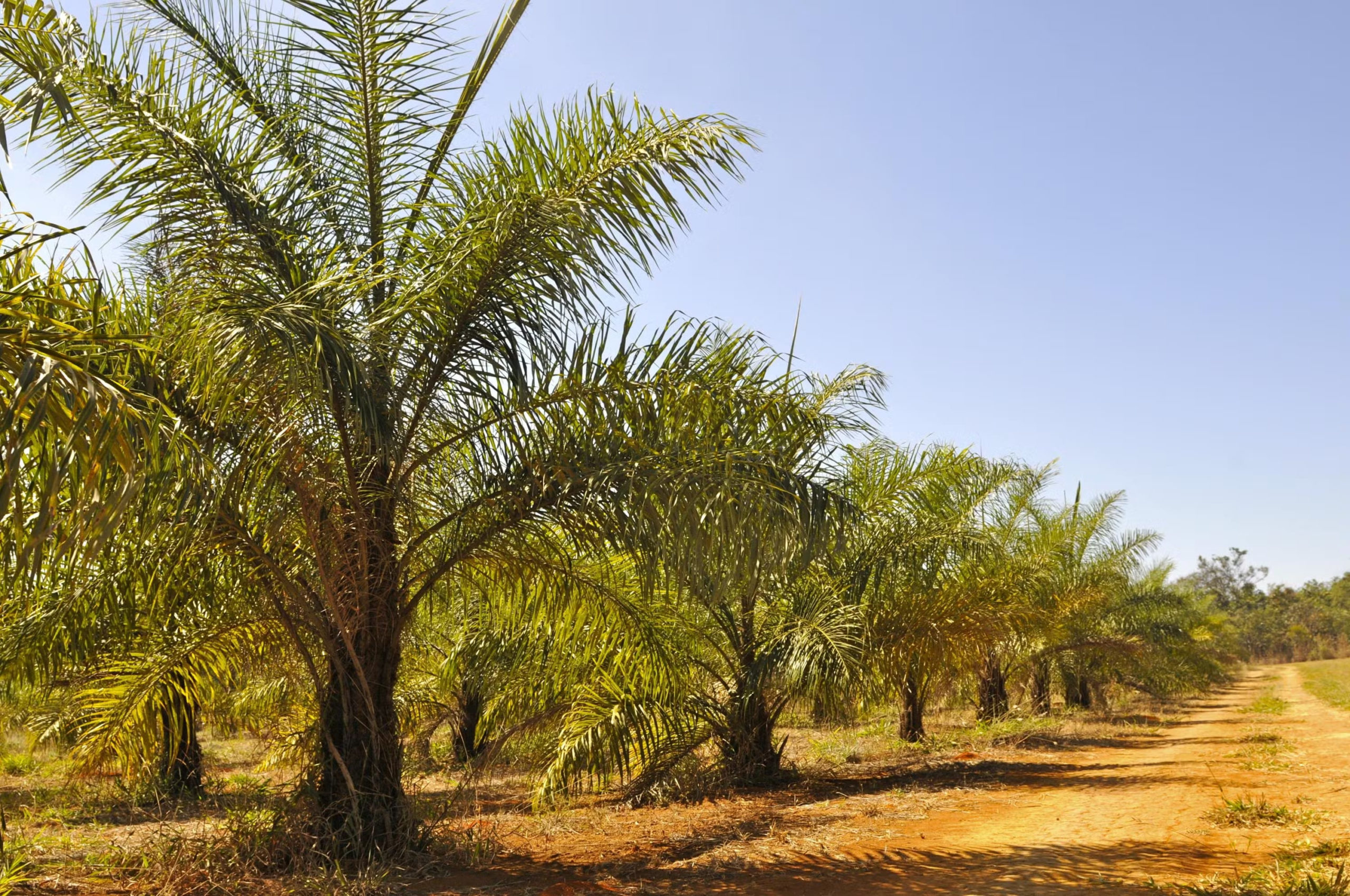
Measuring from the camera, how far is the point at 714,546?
20.0ft

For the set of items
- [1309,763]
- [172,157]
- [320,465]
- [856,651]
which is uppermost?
[172,157]

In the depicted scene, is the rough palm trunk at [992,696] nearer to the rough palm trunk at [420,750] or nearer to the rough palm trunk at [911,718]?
the rough palm trunk at [911,718]

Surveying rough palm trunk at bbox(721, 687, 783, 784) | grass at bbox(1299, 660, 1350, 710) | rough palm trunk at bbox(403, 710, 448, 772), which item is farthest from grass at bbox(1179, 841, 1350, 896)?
grass at bbox(1299, 660, 1350, 710)

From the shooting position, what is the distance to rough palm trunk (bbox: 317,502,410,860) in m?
6.53

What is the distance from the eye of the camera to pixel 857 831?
313 inches

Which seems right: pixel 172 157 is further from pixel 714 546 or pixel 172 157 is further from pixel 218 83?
pixel 714 546

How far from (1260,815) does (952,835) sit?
2292mm

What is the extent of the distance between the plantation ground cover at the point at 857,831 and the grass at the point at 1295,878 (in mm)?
26

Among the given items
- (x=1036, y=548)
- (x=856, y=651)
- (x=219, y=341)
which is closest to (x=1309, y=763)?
(x=1036, y=548)

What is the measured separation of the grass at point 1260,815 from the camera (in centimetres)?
732

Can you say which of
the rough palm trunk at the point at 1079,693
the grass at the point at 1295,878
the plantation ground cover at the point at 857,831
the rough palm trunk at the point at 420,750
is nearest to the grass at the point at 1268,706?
the rough palm trunk at the point at 1079,693

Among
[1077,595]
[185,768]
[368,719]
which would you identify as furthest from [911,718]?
[368,719]

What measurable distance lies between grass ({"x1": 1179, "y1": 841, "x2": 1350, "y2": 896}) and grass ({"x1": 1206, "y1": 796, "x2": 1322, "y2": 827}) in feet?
3.42

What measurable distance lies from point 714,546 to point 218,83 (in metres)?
4.49
